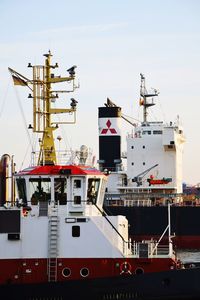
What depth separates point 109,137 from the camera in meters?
67.9

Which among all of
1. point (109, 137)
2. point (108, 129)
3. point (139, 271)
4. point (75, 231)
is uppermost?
point (108, 129)

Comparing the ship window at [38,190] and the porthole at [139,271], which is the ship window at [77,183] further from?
the porthole at [139,271]

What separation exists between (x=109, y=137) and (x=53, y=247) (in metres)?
43.0

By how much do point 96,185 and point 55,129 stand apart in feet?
9.18

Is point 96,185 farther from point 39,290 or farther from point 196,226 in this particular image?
point 196,226

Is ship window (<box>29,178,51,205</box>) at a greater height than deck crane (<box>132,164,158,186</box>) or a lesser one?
lesser

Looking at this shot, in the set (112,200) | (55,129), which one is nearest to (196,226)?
(112,200)

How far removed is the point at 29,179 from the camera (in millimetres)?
25875

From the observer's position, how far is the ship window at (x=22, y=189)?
85.5 ft

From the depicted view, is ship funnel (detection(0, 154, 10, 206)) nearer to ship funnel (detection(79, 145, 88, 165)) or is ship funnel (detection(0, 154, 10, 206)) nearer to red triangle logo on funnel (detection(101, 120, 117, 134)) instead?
ship funnel (detection(79, 145, 88, 165))

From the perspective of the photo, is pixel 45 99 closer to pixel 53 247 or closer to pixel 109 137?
pixel 53 247

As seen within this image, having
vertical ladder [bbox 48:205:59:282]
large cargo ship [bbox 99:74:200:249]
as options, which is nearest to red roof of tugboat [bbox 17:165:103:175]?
vertical ladder [bbox 48:205:59:282]

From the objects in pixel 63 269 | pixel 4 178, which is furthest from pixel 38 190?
pixel 63 269

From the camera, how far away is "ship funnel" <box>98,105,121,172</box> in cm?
6744
